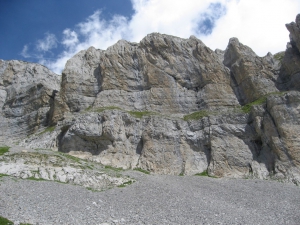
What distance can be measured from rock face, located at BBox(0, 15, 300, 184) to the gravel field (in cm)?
842

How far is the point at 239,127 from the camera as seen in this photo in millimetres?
42375

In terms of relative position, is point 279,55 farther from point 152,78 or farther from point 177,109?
point 152,78

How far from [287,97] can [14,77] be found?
190ft

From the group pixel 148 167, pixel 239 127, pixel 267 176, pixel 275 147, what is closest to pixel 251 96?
pixel 239 127

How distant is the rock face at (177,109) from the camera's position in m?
39.2

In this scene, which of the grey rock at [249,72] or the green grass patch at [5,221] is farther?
the grey rock at [249,72]

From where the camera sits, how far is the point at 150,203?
2355cm

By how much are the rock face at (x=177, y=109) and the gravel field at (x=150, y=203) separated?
842cm

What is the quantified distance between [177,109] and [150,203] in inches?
1151

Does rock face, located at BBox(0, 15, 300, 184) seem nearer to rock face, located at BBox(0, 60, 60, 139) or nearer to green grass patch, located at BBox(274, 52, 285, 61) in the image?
rock face, located at BBox(0, 60, 60, 139)

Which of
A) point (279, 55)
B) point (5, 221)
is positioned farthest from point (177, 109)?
point (5, 221)

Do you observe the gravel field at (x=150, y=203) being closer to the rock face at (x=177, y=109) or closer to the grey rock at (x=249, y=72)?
the rock face at (x=177, y=109)

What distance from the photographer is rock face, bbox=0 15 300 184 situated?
39.2 meters

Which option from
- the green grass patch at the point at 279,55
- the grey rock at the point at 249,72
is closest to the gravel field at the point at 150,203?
the grey rock at the point at 249,72
